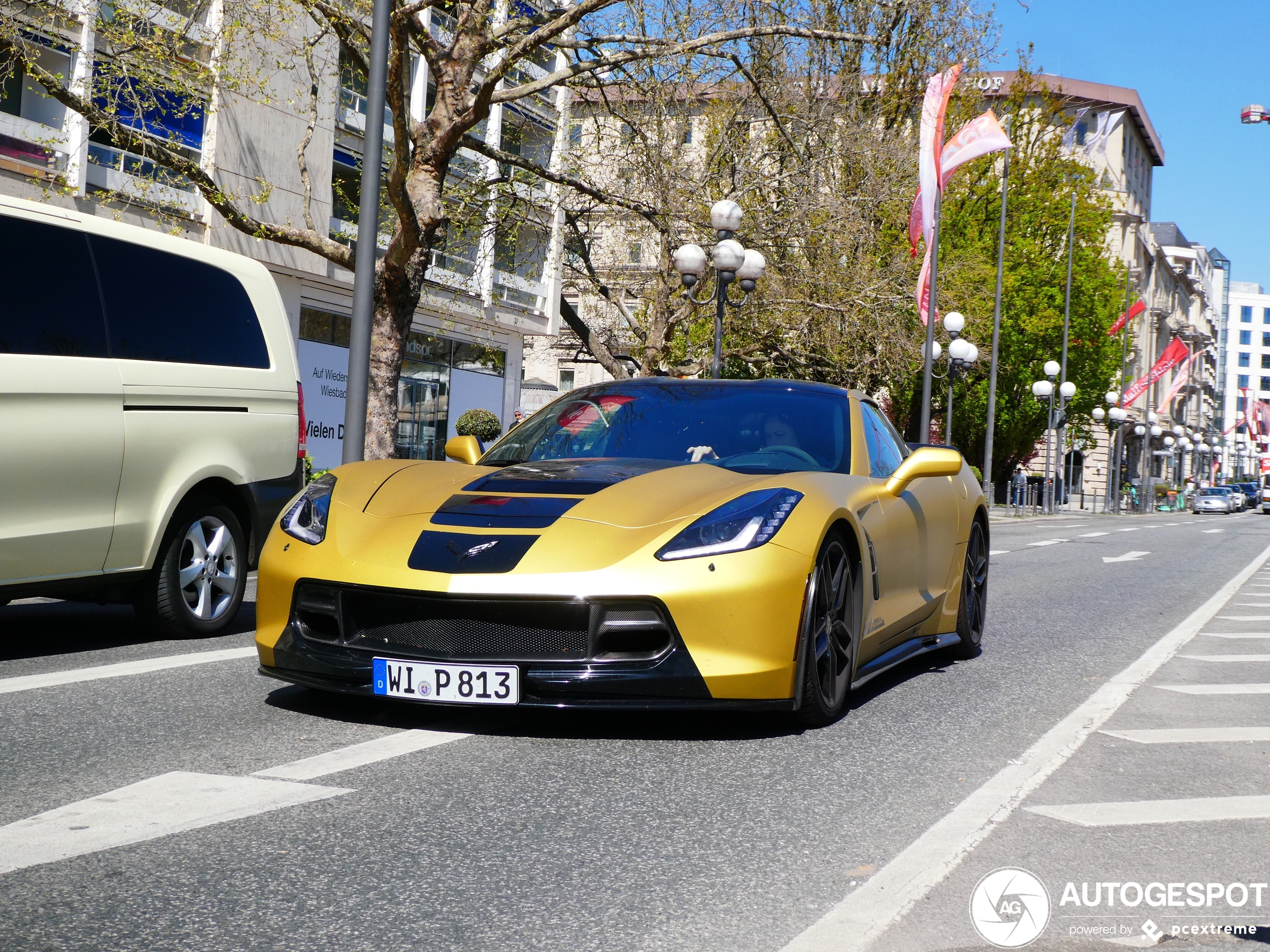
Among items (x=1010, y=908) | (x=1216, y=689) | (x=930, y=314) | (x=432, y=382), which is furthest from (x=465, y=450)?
(x=432, y=382)

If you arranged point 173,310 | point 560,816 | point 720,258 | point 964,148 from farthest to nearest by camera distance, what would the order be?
point 964,148, point 720,258, point 173,310, point 560,816

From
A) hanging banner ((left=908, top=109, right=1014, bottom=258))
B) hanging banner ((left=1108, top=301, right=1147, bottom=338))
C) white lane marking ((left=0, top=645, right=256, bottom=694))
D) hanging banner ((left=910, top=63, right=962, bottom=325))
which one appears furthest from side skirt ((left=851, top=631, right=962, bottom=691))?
hanging banner ((left=1108, top=301, right=1147, bottom=338))

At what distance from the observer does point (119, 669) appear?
5930mm

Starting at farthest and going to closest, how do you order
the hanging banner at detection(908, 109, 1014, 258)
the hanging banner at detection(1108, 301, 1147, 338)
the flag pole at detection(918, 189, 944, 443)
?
the hanging banner at detection(1108, 301, 1147, 338) → the flag pole at detection(918, 189, 944, 443) → the hanging banner at detection(908, 109, 1014, 258)

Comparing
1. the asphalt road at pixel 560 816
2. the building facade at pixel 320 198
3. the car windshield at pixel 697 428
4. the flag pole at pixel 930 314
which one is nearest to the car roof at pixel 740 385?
the car windshield at pixel 697 428

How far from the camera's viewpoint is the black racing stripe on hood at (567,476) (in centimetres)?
506

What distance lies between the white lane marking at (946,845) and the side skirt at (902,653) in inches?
27.0

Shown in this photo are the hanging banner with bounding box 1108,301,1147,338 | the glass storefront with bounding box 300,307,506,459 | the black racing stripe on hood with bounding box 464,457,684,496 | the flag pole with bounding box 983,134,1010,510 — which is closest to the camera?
the black racing stripe on hood with bounding box 464,457,684,496

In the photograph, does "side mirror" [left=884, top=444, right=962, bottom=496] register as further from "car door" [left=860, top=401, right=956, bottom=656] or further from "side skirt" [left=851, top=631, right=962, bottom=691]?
"side skirt" [left=851, top=631, right=962, bottom=691]

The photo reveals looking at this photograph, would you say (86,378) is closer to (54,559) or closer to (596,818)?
(54,559)

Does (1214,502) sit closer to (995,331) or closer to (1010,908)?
(995,331)

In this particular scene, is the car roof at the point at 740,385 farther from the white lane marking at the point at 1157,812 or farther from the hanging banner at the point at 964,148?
the hanging banner at the point at 964,148

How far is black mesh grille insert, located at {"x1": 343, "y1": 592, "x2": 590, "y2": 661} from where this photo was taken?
442 centimetres

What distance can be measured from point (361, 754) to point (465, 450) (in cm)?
187
